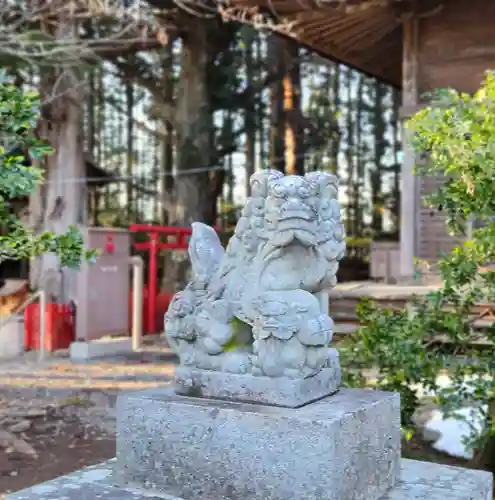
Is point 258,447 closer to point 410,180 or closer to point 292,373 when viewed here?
point 292,373

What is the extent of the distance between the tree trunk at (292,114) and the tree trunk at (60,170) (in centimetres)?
565

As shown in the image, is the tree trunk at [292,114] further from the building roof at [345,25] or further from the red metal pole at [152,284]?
the red metal pole at [152,284]

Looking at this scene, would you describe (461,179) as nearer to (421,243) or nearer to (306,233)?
(306,233)

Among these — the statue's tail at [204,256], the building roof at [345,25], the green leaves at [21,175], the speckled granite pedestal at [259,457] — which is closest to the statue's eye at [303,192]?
the statue's tail at [204,256]

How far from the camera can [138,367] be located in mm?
8914

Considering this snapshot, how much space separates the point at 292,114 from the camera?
55.7 feet

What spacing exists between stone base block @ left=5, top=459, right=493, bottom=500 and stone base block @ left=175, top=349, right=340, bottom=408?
42 centimetres

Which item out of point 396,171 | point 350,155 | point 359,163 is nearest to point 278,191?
point 396,171

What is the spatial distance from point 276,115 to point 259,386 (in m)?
15.4

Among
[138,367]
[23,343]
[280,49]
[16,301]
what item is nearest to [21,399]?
[138,367]

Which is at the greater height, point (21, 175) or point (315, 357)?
point (21, 175)

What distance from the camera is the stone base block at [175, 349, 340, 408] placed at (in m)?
2.54

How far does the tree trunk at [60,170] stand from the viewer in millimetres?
11875

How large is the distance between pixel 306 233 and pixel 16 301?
992 cm
